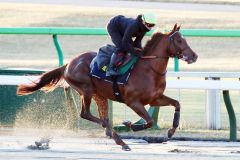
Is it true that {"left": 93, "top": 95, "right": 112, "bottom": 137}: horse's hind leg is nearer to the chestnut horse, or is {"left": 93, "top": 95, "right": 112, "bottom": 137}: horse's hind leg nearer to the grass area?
the chestnut horse

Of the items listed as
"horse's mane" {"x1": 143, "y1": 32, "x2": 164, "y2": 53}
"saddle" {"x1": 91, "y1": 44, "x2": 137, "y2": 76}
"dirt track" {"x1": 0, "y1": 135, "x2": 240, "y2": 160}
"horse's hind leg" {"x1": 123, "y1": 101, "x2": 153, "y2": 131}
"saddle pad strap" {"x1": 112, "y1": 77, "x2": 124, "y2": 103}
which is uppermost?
"horse's mane" {"x1": 143, "y1": 32, "x2": 164, "y2": 53}

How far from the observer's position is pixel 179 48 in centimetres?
1502

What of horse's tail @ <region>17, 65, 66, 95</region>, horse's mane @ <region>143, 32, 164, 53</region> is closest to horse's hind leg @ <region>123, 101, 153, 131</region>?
horse's mane @ <region>143, 32, 164, 53</region>

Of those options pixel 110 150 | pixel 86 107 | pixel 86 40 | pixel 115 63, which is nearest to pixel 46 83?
pixel 86 107

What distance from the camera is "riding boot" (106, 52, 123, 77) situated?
15.3 metres

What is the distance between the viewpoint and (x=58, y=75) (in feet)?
55.4

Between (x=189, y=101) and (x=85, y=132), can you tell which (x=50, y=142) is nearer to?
(x=85, y=132)

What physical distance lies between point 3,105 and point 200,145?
13.7 feet

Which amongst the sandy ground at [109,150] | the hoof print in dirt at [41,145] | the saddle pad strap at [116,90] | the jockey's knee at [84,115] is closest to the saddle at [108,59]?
the saddle pad strap at [116,90]

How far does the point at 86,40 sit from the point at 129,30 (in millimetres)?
21885

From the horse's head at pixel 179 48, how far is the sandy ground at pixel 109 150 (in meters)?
1.26

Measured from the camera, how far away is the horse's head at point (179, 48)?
14.9 meters

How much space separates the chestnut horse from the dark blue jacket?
0.29 m

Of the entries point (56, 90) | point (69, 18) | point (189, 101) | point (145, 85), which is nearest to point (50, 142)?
point (145, 85)
